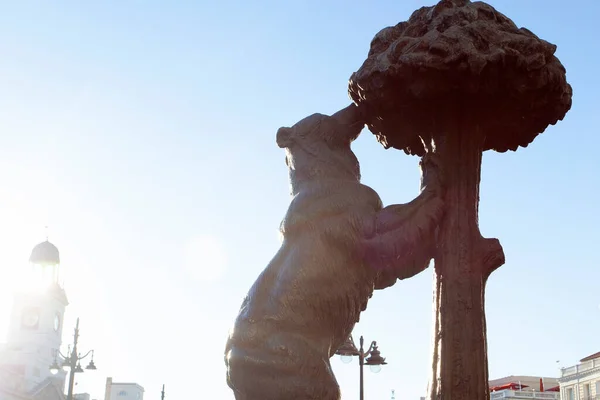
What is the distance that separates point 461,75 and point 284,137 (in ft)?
3.04

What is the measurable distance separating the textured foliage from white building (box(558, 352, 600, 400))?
4298 centimetres

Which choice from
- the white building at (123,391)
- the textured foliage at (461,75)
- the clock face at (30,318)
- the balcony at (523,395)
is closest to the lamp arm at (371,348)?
the textured foliage at (461,75)

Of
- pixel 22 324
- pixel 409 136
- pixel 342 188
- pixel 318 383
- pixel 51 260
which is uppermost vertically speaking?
pixel 51 260

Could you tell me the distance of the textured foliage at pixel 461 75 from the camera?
339cm

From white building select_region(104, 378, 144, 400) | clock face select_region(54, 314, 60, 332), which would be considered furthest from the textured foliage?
white building select_region(104, 378, 144, 400)

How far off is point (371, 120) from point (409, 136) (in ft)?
0.73

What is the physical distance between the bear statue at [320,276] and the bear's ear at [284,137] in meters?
0.25

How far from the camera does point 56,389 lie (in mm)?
63781

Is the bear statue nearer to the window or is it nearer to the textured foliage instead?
the textured foliage

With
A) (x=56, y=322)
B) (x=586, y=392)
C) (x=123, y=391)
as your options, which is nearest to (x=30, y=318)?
(x=56, y=322)

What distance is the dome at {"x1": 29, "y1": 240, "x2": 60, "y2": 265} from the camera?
233 ft

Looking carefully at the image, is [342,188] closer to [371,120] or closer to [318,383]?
[371,120]

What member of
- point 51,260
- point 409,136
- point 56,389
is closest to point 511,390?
point 56,389

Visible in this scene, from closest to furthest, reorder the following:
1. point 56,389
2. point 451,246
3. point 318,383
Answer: point 318,383
point 451,246
point 56,389
